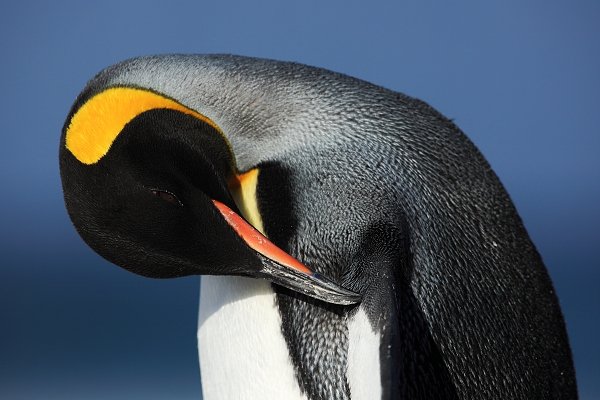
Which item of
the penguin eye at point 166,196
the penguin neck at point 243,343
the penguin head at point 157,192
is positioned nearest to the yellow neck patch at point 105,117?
the penguin head at point 157,192

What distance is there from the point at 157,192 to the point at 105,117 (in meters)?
0.17

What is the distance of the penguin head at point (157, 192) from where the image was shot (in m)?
1.55

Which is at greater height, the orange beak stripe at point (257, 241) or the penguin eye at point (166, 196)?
the penguin eye at point (166, 196)

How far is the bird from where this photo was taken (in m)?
1.41

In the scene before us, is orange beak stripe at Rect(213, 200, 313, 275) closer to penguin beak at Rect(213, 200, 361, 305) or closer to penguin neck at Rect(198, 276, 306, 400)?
penguin beak at Rect(213, 200, 361, 305)

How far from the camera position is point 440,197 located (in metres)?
1.51

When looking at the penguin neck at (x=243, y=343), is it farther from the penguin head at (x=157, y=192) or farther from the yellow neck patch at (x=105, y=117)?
the yellow neck patch at (x=105, y=117)

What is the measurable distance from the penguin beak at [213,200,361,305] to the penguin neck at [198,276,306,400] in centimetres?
13

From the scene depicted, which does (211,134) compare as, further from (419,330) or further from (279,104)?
(419,330)

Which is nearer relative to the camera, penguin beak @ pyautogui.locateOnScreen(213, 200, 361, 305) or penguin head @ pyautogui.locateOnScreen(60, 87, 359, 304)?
penguin beak @ pyautogui.locateOnScreen(213, 200, 361, 305)

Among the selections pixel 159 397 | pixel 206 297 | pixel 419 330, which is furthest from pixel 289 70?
pixel 159 397

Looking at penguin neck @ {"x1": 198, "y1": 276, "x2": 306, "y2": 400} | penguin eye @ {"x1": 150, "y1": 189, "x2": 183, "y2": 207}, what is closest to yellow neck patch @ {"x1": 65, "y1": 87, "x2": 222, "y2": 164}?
penguin eye @ {"x1": 150, "y1": 189, "x2": 183, "y2": 207}

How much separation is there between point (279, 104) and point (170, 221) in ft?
0.92

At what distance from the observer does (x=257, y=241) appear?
4.97 ft
